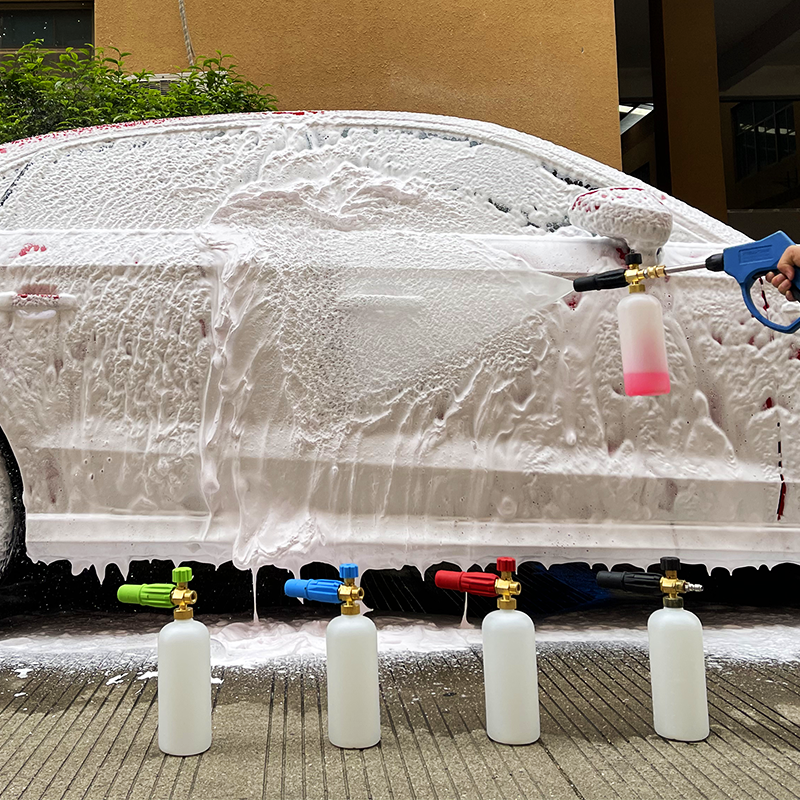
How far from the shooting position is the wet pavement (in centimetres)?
113

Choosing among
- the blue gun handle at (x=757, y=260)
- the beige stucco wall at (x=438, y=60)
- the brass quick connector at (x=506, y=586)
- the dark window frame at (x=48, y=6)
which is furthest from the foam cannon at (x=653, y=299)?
the dark window frame at (x=48, y=6)

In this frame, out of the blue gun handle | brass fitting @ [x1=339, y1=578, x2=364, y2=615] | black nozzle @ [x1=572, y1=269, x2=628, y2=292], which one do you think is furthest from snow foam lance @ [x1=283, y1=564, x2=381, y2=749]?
the blue gun handle

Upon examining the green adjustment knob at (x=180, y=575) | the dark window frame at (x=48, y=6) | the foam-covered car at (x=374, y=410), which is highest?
the dark window frame at (x=48, y=6)

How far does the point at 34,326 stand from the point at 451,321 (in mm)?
1047

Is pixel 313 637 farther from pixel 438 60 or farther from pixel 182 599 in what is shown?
pixel 438 60

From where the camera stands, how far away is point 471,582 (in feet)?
4.47

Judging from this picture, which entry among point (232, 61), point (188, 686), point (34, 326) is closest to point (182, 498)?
point (34, 326)

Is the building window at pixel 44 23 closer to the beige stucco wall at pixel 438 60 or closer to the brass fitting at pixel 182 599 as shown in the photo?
the beige stucco wall at pixel 438 60

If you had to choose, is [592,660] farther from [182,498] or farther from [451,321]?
[182,498]

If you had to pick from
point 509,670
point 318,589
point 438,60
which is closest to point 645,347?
point 509,670

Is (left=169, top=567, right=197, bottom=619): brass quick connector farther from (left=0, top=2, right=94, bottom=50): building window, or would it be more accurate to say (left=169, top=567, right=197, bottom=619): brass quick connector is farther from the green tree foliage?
(left=0, top=2, right=94, bottom=50): building window

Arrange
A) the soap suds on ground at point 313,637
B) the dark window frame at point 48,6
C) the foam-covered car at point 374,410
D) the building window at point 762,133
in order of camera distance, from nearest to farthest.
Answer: the soap suds on ground at point 313,637, the foam-covered car at point 374,410, the dark window frame at point 48,6, the building window at point 762,133

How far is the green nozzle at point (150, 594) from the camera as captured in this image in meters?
1.29

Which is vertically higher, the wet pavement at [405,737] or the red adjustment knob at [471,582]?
the red adjustment knob at [471,582]
